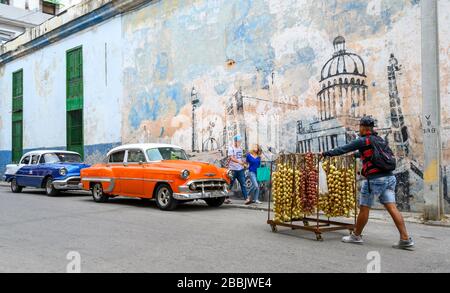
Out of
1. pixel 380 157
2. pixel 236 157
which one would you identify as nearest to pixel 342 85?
pixel 236 157

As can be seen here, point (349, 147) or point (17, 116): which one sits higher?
point (17, 116)

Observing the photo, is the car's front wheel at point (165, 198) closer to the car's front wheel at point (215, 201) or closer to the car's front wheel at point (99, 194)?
the car's front wheel at point (215, 201)

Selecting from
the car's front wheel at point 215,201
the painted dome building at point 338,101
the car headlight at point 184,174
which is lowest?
the car's front wheel at point 215,201

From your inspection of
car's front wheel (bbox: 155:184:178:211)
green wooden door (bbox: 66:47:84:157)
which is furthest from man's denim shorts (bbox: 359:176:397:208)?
green wooden door (bbox: 66:47:84:157)

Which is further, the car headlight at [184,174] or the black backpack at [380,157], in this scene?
the car headlight at [184,174]

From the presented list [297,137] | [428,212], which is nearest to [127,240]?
[428,212]

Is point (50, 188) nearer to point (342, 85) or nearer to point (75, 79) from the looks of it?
point (75, 79)

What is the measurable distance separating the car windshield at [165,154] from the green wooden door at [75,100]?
10804 millimetres

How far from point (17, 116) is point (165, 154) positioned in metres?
18.7

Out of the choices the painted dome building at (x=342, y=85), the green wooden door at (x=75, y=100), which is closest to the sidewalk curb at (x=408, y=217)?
the painted dome building at (x=342, y=85)

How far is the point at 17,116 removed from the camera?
1055 inches

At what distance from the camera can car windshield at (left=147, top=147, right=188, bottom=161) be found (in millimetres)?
11375

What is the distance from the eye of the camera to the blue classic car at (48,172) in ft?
48.8
